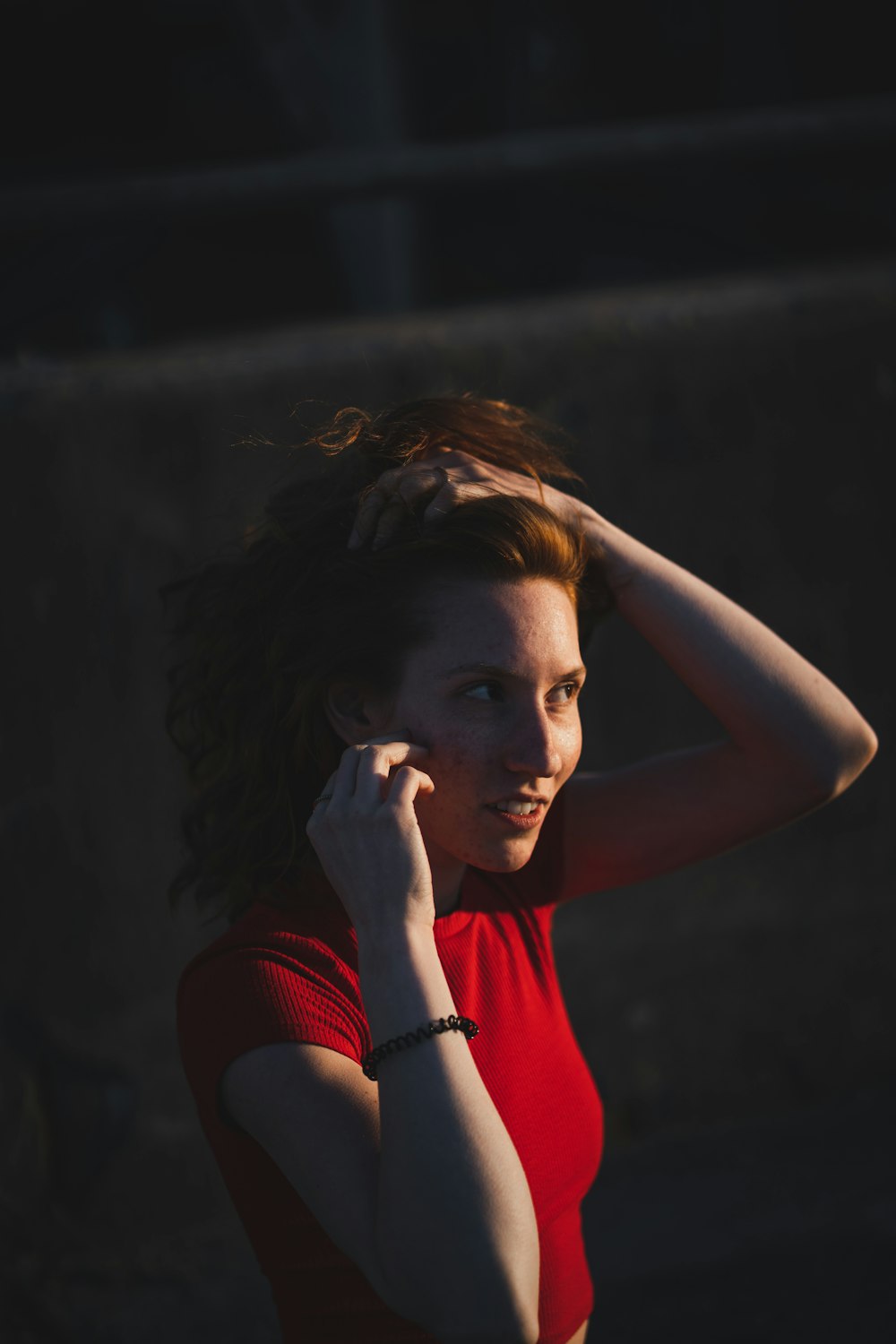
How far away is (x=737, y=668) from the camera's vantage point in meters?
2.02

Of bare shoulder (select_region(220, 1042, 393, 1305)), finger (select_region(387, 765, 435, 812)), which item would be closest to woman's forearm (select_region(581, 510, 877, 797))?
finger (select_region(387, 765, 435, 812))

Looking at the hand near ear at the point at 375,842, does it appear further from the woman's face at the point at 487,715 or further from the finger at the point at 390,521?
the finger at the point at 390,521

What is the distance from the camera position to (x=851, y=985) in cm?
367

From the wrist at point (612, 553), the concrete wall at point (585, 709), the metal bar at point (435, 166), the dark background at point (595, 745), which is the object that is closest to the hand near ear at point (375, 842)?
the wrist at point (612, 553)

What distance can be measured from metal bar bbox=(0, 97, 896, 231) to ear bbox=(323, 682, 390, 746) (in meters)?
2.32

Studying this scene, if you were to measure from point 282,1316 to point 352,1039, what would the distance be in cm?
44

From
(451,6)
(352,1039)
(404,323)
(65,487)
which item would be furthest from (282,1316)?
(451,6)

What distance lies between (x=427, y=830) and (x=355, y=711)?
21 centimetres

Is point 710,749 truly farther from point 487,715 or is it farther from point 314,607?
point 314,607

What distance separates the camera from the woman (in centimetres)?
141

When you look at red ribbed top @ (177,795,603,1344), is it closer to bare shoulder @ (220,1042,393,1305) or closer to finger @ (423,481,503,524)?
bare shoulder @ (220,1042,393,1305)

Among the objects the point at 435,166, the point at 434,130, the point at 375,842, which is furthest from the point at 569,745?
the point at 434,130

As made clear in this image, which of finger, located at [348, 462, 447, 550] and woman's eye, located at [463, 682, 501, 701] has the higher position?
finger, located at [348, 462, 447, 550]

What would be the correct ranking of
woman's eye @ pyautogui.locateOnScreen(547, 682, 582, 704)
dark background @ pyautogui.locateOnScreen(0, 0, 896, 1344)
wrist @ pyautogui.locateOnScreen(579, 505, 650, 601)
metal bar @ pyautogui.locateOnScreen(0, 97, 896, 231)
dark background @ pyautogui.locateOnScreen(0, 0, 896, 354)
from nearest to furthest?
woman's eye @ pyautogui.locateOnScreen(547, 682, 582, 704) < wrist @ pyautogui.locateOnScreen(579, 505, 650, 601) < dark background @ pyautogui.locateOnScreen(0, 0, 896, 1344) < metal bar @ pyautogui.locateOnScreen(0, 97, 896, 231) < dark background @ pyautogui.locateOnScreen(0, 0, 896, 354)
